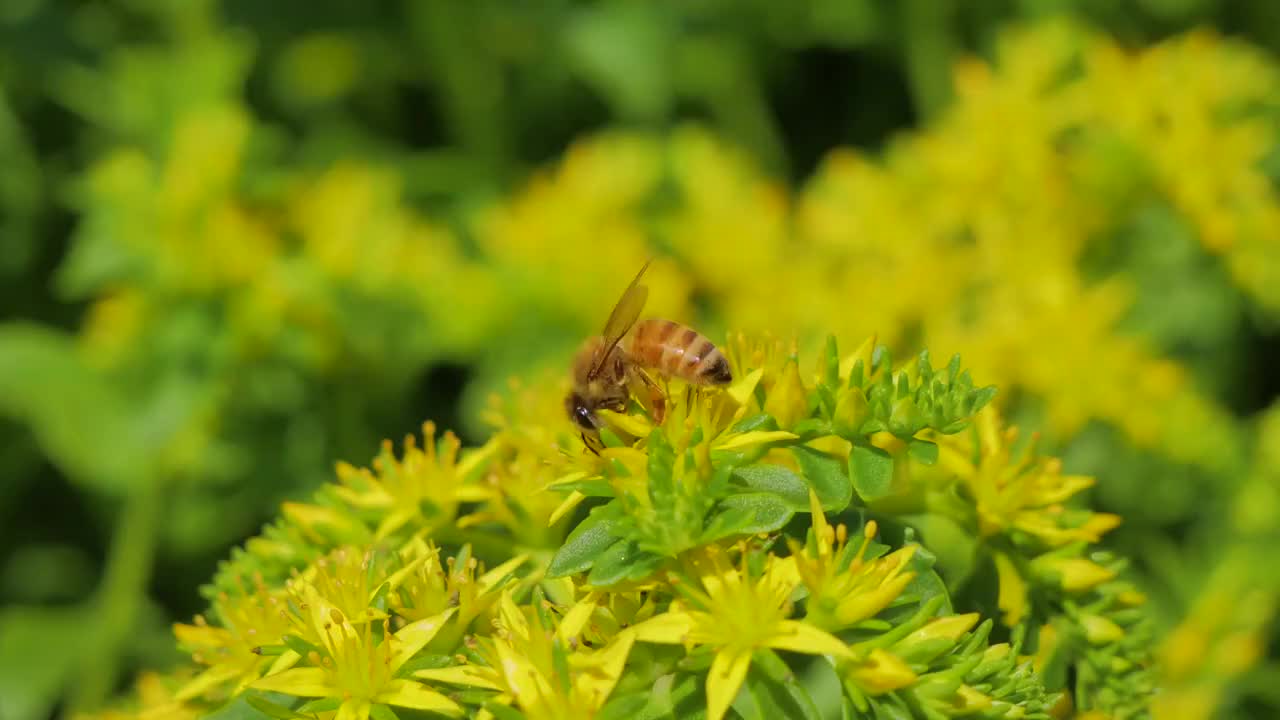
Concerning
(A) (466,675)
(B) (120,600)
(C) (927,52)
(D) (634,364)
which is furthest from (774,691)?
(C) (927,52)

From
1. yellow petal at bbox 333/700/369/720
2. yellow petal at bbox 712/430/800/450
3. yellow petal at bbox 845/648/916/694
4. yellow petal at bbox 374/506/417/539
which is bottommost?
yellow petal at bbox 845/648/916/694

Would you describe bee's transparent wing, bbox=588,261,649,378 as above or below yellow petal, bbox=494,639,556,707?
above

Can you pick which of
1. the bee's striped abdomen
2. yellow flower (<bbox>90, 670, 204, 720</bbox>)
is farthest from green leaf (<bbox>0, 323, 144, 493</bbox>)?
the bee's striped abdomen

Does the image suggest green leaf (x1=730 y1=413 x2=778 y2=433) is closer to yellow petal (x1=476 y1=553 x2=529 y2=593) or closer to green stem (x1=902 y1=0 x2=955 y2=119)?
yellow petal (x1=476 y1=553 x2=529 y2=593)

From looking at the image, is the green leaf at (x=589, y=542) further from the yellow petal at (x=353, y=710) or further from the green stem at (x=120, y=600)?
the green stem at (x=120, y=600)

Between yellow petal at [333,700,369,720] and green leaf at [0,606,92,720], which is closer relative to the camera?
yellow petal at [333,700,369,720]

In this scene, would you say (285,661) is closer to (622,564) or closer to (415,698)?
(415,698)

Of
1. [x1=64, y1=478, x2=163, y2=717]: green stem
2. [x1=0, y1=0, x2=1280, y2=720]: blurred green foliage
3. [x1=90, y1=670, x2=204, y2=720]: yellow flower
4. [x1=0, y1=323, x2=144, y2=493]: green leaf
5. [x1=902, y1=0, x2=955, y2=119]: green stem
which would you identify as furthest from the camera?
[x1=902, y1=0, x2=955, y2=119]: green stem
